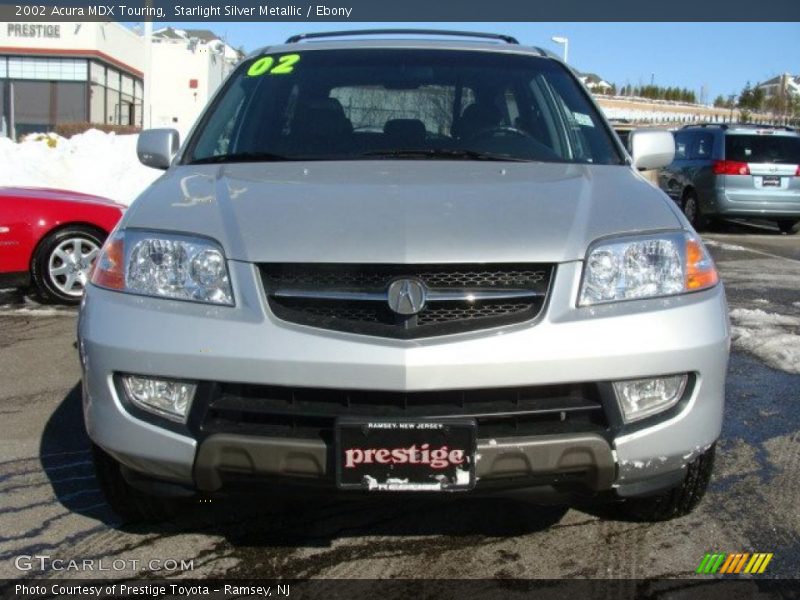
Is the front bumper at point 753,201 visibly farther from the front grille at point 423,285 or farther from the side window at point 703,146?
the front grille at point 423,285

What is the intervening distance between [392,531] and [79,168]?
12621mm

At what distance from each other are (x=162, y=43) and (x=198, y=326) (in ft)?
149

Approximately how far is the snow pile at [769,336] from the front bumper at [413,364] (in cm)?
323

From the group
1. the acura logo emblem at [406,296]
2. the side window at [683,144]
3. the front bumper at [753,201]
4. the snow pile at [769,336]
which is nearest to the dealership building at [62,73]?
the side window at [683,144]

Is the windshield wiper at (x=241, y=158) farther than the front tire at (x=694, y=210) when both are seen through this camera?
No

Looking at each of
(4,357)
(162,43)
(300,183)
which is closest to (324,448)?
(300,183)

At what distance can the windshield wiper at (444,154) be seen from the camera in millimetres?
3715

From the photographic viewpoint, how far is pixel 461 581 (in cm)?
293

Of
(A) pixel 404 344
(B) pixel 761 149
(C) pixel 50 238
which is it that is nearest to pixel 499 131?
(A) pixel 404 344

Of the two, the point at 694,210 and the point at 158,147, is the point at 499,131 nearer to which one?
the point at 158,147

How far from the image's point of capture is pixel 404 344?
8.51ft

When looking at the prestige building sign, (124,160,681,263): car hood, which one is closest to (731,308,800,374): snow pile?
(124,160,681,263): car hood

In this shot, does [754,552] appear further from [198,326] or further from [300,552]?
[198,326]

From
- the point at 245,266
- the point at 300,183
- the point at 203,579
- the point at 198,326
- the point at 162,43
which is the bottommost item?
the point at 203,579
